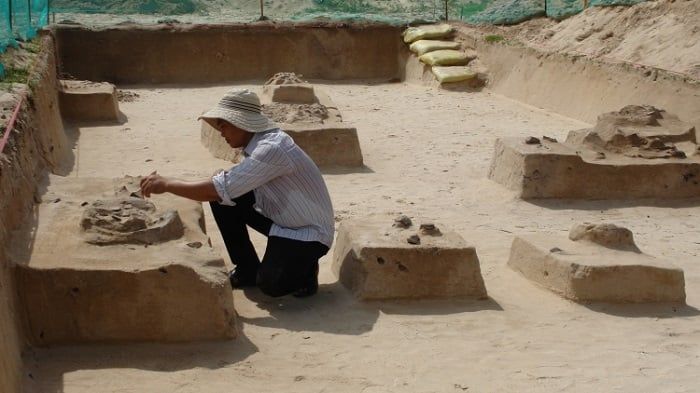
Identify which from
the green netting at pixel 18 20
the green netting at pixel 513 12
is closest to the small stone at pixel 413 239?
the green netting at pixel 18 20

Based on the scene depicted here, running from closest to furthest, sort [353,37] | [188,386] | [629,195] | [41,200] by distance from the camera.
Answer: [188,386]
[41,200]
[629,195]
[353,37]

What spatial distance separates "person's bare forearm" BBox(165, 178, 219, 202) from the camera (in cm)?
484

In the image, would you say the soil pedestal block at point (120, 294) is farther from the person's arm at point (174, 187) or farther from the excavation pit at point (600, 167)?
the excavation pit at point (600, 167)

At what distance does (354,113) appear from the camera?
12.6 m

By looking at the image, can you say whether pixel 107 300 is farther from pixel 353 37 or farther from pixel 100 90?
pixel 353 37

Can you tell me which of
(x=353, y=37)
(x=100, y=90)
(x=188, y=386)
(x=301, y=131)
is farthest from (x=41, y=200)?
(x=353, y=37)

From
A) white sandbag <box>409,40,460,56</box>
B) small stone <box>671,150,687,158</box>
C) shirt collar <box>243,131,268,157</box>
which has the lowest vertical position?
white sandbag <box>409,40,460,56</box>

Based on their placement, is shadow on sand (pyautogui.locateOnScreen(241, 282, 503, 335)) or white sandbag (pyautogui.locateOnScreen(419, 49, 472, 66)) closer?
shadow on sand (pyautogui.locateOnScreen(241, 282, 503, 335))

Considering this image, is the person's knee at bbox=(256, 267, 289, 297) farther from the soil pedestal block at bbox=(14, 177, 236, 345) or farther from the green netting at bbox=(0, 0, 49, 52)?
the green netting at bbox=(0, 0, 49, 52)

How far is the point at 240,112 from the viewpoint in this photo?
5020 mm

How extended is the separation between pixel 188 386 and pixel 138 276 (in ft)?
2.02

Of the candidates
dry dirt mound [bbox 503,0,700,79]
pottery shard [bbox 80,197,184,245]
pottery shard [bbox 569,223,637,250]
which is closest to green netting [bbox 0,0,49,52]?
pottery shard [bbox 80,197,184,245]

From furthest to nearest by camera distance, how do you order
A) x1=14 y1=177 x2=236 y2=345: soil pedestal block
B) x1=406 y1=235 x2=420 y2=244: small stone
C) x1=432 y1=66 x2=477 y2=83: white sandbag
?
A: x1=432 y1=66 x2=477 y2=83: white sandbag, x1=406 y1=235 x2=420 y2=244: small stone, x1=14 y1=177 x2=236 y2=345: soil pedestal block

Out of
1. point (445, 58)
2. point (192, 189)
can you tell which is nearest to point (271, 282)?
point (192, 189)
